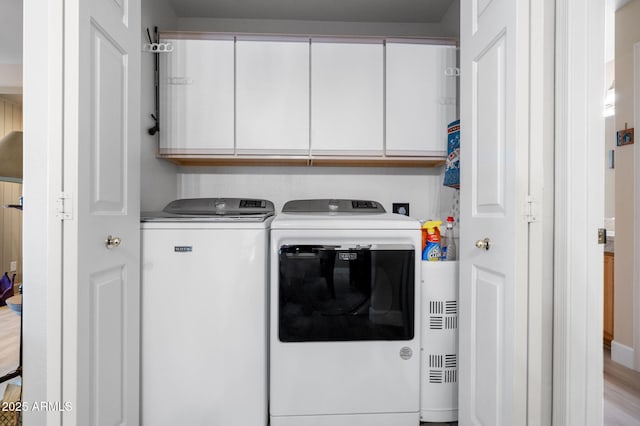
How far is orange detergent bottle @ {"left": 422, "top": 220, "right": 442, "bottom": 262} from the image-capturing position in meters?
1.69

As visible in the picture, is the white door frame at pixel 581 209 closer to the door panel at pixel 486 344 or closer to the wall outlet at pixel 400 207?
the door panel at pixel 486 344

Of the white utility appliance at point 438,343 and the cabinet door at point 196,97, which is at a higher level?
the cabinet door at point 196,97

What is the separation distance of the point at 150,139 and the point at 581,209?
6.66 feet

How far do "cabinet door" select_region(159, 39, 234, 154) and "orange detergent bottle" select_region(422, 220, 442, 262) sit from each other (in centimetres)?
121

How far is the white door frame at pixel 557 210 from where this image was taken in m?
1.00

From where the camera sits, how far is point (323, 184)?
7.91ft

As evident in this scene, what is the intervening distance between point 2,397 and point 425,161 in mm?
2225

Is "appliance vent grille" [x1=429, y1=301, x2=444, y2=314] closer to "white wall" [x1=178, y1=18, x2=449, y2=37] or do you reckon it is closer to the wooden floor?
the wooden floor

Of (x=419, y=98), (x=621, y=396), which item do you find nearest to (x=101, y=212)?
(x=419, y=98)

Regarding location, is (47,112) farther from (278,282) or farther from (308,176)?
(308,176)

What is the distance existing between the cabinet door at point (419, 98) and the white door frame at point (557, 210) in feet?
3.14

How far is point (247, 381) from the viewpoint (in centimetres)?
153

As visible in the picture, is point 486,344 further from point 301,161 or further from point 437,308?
point 301,161

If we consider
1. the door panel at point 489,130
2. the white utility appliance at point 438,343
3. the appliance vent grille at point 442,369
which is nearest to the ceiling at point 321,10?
the door panel at point 489,130
